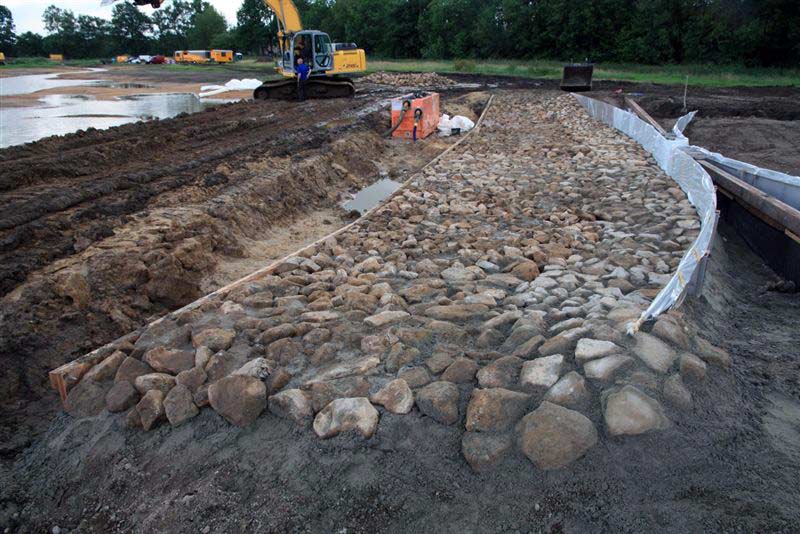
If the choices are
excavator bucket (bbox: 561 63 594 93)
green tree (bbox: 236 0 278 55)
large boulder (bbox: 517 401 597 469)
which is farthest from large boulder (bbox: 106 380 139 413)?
green tree (bbox: 236 0 278 55)

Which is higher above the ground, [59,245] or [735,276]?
[59,245]

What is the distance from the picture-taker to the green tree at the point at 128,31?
9956 cm

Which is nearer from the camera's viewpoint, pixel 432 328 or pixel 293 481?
pixel 293 481

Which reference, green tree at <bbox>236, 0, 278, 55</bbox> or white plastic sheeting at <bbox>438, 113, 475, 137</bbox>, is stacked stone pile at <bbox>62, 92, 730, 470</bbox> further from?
green tree at <bbox>236, 0, 278, 55</bbox>

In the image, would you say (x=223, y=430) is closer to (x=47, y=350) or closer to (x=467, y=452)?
(x=467, y=452)

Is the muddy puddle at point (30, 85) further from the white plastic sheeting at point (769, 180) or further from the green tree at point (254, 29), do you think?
the green tree at point (254, 29)

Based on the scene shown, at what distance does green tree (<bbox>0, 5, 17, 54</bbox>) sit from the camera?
90000 millimetres

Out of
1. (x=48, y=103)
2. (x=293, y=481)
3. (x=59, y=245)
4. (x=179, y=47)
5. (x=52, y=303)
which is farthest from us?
(x=179, y=47)

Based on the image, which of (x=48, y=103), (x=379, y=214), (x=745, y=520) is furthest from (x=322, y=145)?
(x=48, y=103)

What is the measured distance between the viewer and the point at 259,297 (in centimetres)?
486

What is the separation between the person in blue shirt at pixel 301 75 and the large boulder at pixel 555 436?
16928mm

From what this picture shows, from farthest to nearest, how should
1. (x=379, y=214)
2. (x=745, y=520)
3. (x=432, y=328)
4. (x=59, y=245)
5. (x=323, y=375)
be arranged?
(x=379, y=214) < (x=59, y=245) < (x=432, y=328) < (x=323, y=375) < (x=745, y=520)

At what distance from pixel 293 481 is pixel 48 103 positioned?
974 inches

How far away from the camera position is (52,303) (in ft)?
15.5
